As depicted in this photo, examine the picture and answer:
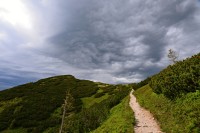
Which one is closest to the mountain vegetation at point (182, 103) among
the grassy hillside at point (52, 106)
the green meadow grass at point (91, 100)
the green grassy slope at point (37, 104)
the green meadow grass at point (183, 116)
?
the green meadow grass at point (183, 116)

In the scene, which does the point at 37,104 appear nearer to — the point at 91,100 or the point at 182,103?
the point at 91,100

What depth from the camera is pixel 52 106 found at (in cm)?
6550

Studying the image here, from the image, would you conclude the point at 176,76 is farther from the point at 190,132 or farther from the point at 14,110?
the point at 14,110

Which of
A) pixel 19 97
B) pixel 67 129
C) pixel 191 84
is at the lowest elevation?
pixel 67 129

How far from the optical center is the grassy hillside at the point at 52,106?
42.7m

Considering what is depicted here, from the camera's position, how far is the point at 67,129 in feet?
141

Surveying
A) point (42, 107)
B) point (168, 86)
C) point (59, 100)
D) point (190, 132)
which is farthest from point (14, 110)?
point (190, 132)

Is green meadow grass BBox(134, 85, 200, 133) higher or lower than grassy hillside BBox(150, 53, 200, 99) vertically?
lower

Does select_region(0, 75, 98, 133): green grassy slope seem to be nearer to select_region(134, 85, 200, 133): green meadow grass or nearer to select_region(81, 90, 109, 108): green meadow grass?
select_region(81, 90, 109, 108): green meadow grass

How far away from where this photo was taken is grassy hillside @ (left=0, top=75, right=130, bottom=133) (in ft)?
140

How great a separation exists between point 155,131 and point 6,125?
46981mm

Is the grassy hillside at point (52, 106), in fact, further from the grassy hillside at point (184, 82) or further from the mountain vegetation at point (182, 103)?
the mountain vegetation at point (182, 103)

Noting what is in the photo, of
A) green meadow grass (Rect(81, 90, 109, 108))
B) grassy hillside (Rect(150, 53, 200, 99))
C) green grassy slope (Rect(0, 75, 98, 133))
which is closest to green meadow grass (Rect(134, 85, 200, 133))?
grassy hillside (Rect(150, 53, 200, 99))

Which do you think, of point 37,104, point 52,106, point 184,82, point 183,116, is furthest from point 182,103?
point 37,104
